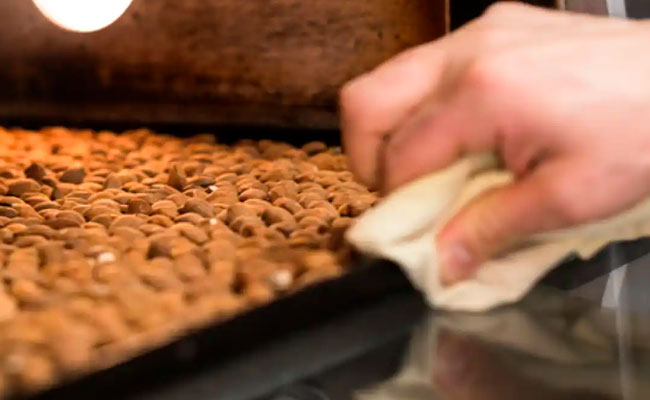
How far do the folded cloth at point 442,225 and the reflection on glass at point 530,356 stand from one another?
1 cm

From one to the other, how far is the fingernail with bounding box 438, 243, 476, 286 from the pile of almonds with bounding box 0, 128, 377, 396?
0.07 meters

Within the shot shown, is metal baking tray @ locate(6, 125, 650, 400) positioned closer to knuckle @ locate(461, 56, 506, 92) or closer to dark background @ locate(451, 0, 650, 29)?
knuckle @ locate(461, 56, 506, 92)

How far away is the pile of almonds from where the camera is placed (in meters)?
0.49

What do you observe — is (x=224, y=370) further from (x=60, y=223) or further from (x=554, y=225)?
(x=60, y=223)

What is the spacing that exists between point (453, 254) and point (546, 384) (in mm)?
107

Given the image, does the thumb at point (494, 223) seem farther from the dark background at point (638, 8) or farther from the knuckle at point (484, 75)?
the dark background at point (638, 8)

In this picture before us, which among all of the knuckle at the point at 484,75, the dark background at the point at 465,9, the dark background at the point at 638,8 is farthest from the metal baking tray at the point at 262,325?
the dark background at the point at 465,9

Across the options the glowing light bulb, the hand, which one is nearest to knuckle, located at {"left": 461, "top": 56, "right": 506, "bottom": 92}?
the hand

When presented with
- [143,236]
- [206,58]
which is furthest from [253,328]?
[206,58]

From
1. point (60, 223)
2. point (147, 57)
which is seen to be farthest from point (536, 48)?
point (147, 57)

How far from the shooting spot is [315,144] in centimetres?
105

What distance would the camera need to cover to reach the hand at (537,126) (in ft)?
1.62

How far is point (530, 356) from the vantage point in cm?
47

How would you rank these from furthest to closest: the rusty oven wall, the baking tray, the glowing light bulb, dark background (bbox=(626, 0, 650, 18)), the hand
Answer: the rusty oven wall → the glowing light bulb → dark background (bbox=(626, 0, 650, 18)) → the hand → the baking tray
